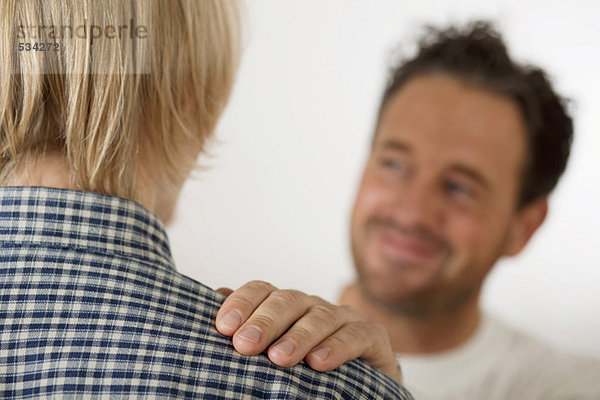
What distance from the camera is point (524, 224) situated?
1.70 m

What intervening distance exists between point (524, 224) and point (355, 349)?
1.11m

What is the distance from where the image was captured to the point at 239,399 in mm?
627

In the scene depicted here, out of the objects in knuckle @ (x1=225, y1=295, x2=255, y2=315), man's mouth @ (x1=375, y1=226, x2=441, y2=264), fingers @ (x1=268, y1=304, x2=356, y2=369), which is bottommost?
man's mouth @ (x1=375, y1=226, x2=441, y2=264)

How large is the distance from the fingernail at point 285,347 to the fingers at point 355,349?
2 centimetres

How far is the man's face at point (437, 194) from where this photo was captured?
167 cm

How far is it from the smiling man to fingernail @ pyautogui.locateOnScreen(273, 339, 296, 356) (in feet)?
3.52

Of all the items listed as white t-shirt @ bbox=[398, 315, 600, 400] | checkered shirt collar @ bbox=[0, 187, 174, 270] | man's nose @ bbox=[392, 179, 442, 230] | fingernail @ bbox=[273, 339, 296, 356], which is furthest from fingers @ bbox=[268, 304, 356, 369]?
white t-shirt @ bbox=[398, 315, 600, 400]

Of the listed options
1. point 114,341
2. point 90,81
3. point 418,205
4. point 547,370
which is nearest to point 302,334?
point 114,341

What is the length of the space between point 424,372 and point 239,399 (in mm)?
1211

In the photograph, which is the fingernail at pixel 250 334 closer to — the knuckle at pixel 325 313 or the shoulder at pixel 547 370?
the knuckle at pixel 325 313

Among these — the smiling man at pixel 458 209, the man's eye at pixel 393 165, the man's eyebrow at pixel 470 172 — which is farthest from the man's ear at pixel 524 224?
the man's eye at pixel 393 165

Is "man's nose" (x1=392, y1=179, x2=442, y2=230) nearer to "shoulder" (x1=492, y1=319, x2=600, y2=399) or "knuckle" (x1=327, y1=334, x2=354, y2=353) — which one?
"shoulder" (x1=492, y1=319, x2=600, y2=399)

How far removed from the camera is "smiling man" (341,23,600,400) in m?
1.67

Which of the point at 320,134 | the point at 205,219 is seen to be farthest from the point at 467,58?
the point at 205,219
